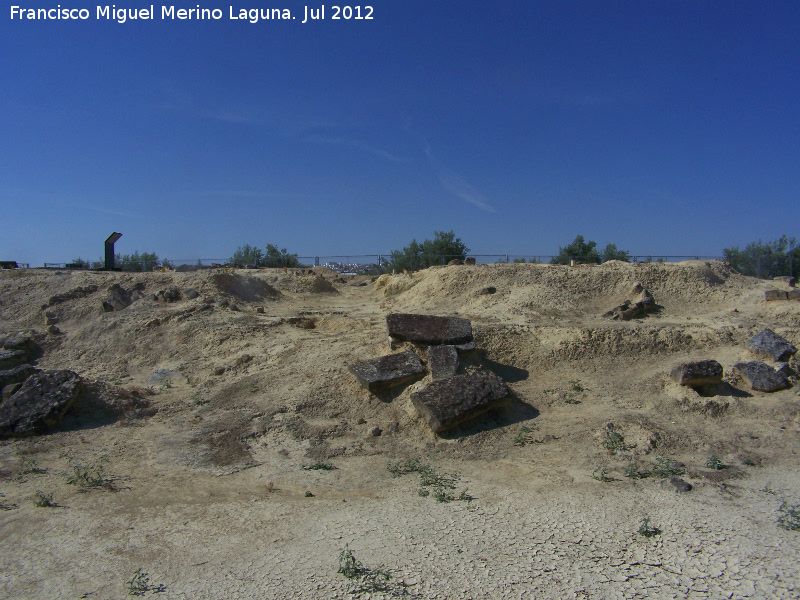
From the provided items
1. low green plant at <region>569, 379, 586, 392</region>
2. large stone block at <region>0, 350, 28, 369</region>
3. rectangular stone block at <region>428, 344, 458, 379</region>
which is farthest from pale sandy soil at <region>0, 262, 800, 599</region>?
large stone block at <region>0, 350, 28, 369</region>

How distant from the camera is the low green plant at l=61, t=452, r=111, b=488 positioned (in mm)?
6180

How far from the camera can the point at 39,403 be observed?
827 cm

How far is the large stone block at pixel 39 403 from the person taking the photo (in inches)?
312

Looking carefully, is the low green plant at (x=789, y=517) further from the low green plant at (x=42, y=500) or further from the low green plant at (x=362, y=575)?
the low green plant at (x=42, y=500)

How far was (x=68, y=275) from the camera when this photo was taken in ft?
59.2

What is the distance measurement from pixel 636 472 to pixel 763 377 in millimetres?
4155

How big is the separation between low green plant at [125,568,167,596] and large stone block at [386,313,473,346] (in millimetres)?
6001

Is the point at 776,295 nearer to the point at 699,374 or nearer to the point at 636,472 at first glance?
the point at 699,374

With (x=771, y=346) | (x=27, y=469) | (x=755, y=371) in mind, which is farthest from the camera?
(x=771, y=346)

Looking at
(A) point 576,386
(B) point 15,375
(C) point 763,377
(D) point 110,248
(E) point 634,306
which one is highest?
(D) point 110,248

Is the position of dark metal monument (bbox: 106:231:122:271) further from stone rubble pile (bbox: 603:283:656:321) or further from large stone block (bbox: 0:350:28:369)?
stone rubble pile (bbox: 603:283:656:321)

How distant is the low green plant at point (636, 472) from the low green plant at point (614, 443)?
589 millimetres

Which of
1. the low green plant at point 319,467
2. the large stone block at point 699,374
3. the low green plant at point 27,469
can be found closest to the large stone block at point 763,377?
the large stone block at point 699,374

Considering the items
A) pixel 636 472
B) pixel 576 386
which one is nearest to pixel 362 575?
pixel 636 472
